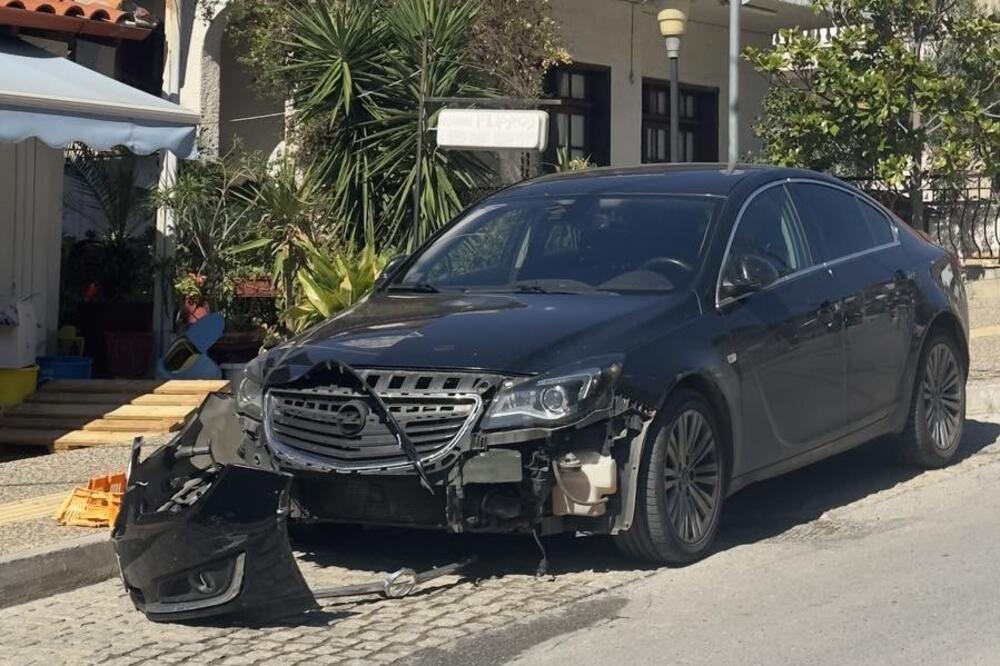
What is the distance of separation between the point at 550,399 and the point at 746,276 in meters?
1.42

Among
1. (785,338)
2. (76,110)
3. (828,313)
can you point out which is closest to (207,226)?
(76,110)

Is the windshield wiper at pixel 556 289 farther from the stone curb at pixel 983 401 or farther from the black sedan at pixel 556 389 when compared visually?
the stone curb at pixel 983 401

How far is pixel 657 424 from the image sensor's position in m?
6.47

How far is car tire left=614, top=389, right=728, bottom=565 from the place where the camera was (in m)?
6.46

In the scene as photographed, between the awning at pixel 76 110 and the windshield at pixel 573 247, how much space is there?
107 inches

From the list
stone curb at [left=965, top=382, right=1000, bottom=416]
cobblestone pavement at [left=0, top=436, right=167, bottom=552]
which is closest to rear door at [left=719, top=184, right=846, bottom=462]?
cobblestone pavement at [left=0, top=436, right=167, bottom=552]

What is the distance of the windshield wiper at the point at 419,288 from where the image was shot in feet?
24.9

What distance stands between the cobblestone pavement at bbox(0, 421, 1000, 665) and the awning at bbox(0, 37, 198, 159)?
3.45 meters

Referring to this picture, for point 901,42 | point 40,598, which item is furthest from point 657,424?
point 901,42

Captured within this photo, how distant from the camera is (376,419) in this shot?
6.34m

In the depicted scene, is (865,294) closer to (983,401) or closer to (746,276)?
(746,276)

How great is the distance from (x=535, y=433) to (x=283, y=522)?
106 centimetres

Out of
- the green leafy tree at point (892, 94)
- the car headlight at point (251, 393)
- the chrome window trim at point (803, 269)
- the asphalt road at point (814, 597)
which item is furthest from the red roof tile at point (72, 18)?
the green leafy tree at point (892, 94)

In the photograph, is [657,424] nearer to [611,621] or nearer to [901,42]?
[611,621]
